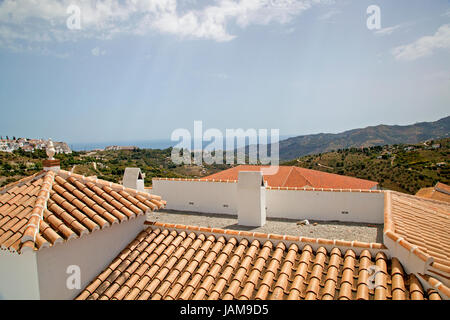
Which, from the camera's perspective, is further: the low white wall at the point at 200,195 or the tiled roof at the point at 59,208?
the low white wall at the point at 200,195

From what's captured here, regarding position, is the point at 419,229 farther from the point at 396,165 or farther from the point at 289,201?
the point at 396,165

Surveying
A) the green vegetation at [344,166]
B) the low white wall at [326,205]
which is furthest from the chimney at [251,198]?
the green vegetation at [344,166]

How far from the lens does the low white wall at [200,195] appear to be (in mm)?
12047

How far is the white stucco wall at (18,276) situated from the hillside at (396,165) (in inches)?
1702

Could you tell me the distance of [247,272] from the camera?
17.6 ft

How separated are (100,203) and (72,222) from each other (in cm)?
102

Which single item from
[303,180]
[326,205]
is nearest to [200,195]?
[326,205]

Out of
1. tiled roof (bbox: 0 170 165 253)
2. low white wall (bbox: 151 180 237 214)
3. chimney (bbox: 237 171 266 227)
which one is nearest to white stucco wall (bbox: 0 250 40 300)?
tiled roof (bbox: 0 170 165 253)

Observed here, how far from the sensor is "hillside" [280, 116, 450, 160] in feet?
317

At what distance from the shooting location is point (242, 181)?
999 centimetres

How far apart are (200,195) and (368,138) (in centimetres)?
10667

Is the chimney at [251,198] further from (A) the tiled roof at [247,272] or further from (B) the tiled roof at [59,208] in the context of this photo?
(B) the tiled roof at [59,208]

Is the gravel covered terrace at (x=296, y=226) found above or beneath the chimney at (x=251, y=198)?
beneath
